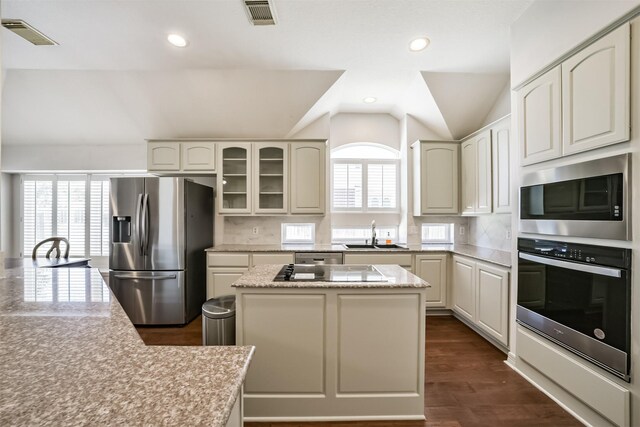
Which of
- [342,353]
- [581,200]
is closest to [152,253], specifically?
[342,353]

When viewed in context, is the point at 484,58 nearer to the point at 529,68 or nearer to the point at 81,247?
the point at 529,68

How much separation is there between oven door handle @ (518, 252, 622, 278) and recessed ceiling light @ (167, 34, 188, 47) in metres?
3.55

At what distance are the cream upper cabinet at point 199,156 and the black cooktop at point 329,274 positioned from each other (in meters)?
2.31

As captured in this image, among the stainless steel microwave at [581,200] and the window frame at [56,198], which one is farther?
the window frame at [56,198]

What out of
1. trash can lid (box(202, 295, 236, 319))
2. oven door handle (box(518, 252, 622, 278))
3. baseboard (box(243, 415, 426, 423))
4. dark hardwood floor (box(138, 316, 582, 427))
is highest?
oven door handle (box(518, 252, 622, 278))

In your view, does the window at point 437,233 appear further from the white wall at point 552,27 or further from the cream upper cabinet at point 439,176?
the white wall at point 552,27

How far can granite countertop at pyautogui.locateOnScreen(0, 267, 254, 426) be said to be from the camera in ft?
1.99

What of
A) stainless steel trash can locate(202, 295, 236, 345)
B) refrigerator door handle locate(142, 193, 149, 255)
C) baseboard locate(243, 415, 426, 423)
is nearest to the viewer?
baseboard locate(243, 415, 426, 423)

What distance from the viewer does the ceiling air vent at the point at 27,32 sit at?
2.46m

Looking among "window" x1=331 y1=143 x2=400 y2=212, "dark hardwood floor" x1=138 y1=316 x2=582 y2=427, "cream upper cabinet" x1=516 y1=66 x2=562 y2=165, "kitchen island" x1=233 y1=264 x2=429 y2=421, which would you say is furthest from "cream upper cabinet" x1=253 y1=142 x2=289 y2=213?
"cream upper cabinet" x1=516 y1=66 x2=562 y2=165

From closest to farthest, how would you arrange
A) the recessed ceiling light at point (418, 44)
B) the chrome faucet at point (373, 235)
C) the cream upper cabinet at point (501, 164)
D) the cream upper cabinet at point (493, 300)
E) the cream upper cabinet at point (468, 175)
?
the cream upper cabinet at point (493, 300), the recessed ceiling light at point (418, 44), the cream upper cabinet at point (501, 164), the cream upper cabinet at point (468, 175), the chrome faucet at point (373, 235)

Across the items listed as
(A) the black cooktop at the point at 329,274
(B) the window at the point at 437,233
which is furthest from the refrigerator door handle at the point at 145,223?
(B) the window at the point at 437,233

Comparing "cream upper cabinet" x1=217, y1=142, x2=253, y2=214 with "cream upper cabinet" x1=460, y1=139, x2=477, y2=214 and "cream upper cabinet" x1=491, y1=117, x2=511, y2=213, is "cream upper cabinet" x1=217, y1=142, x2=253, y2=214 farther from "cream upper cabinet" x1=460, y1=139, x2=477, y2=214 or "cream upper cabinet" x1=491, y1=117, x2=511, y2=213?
"cream upper cabinet" x1=491, y1=117, x2=511, y2=213

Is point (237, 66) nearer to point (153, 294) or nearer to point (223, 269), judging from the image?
point (223, 269)
